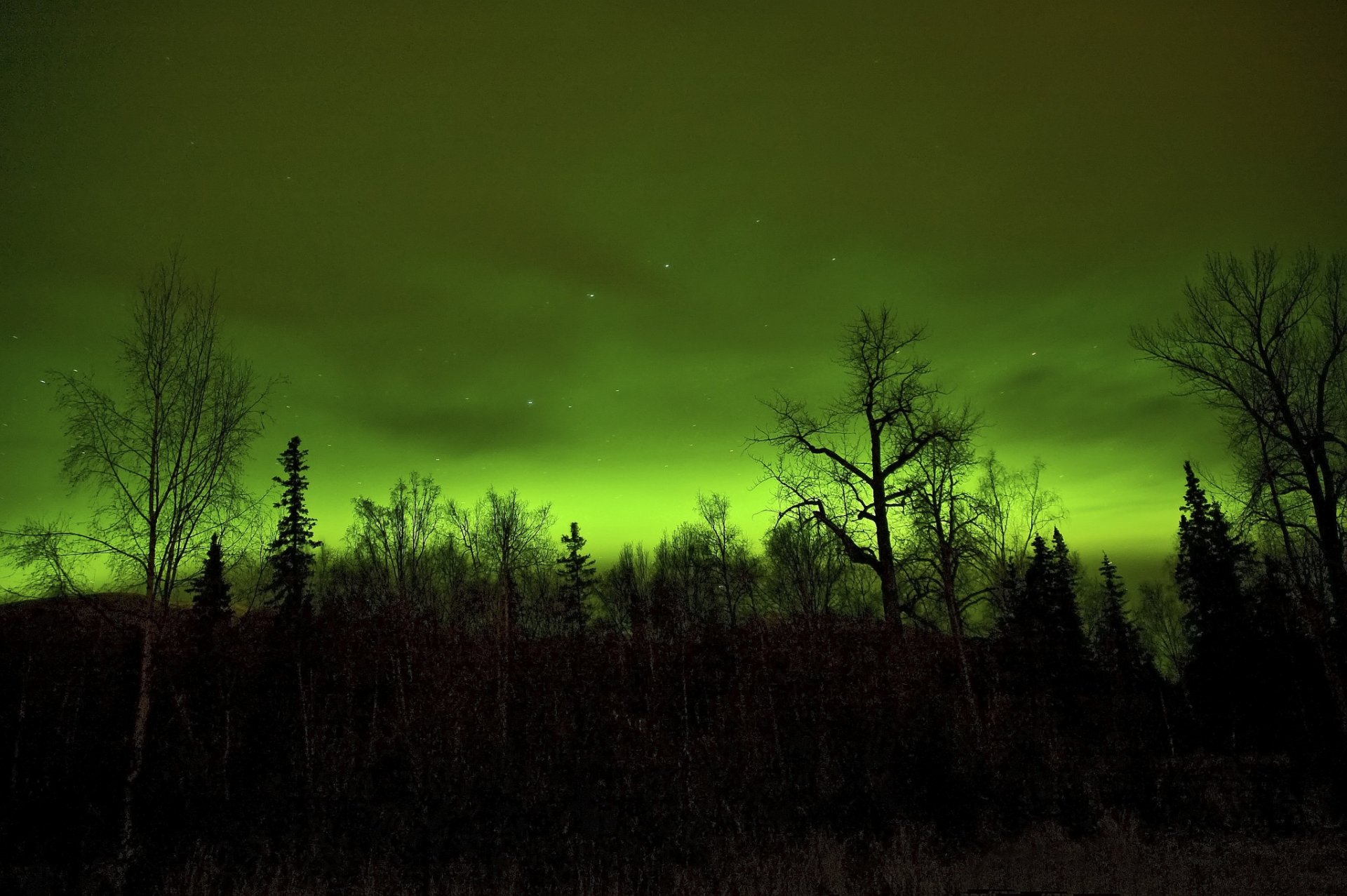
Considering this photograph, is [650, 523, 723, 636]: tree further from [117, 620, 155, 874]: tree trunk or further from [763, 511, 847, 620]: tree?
Answer: [117, 620, 155, 874]: tree trunk

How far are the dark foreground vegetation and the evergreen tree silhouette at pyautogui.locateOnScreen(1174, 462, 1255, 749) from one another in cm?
1197

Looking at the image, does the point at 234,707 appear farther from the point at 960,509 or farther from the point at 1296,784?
the point at 1296,784

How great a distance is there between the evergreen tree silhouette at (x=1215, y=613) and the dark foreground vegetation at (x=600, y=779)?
11968 mm

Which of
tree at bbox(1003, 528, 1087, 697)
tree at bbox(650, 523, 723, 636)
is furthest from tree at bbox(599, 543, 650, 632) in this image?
tree at bbox(1003, 528, 1087, 697)

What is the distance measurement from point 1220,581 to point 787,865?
111ft

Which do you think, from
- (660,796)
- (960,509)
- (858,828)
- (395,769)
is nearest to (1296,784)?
(960,509)

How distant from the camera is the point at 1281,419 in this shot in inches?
766

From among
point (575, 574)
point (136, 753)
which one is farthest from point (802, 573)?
point (136, 753)

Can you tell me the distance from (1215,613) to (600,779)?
34798 mm

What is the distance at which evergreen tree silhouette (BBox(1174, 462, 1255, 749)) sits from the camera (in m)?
31.1

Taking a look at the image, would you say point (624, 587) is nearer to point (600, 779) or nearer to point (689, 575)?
point (689, 575)

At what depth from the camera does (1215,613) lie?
33938 mm

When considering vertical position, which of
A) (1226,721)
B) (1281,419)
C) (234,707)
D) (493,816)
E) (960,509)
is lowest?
(1226,721)

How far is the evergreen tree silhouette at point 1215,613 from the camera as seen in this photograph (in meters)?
31.1
